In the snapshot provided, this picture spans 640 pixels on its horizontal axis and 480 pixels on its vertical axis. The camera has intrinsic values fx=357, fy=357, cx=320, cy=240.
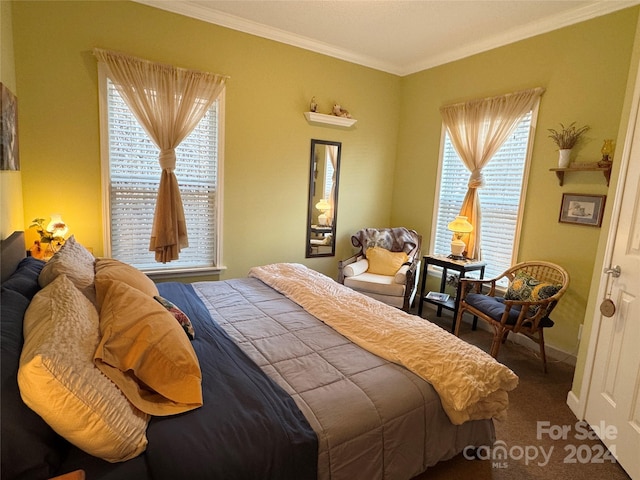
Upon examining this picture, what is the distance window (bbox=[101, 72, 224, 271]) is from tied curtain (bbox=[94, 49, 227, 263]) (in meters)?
0.12

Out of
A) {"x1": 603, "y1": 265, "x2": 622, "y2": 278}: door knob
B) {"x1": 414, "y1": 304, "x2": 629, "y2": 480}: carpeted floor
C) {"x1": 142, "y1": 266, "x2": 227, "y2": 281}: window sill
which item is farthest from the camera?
{"x1": 142, "y1": 266, "x2": 227, "y2": 281}: window sill

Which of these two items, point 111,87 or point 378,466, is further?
point 111,87

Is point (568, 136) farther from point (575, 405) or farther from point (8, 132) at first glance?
point (8, 132)

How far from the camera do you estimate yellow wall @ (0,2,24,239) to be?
7.29 ft

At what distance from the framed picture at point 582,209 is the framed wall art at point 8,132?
4096 millimetres

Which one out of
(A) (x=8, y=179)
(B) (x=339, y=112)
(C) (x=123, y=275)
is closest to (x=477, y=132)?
(B) (x=339, y=112)

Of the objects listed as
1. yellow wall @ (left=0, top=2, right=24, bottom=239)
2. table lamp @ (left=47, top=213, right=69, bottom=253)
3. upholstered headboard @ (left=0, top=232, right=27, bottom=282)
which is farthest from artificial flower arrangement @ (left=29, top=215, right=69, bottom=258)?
upholstered headboard @ (left=0, top=232, right=27, bottom=282)

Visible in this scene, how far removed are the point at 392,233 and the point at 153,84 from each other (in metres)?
2.88

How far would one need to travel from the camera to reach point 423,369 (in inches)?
61.9

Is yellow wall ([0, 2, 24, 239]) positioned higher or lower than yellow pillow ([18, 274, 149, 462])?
higher

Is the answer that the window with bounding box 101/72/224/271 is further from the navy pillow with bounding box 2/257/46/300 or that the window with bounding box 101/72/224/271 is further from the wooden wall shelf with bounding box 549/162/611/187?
the wooden wall shelf with bounding box 549/162/611/187

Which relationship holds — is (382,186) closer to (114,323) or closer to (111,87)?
(111,87)

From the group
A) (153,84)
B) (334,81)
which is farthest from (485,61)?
(153,84)

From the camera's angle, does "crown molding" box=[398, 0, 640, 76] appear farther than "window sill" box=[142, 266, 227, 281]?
No
